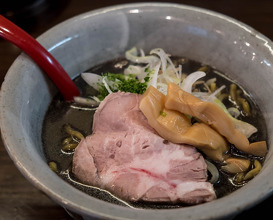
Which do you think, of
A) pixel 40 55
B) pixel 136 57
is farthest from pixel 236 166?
pixel 40 55

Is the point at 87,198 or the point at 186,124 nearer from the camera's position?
the point at 87,198

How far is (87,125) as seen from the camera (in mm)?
1664

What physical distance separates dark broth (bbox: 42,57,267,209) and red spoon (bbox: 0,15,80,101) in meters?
0.07

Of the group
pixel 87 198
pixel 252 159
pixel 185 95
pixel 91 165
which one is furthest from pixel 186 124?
pixel 87 198

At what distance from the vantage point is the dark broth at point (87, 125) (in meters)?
1.38

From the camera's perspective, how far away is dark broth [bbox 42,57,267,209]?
4.51 ft

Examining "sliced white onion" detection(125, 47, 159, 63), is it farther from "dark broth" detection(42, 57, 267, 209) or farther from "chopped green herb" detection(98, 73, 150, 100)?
"chopped green herb" detection(98, 73, 150, 100)

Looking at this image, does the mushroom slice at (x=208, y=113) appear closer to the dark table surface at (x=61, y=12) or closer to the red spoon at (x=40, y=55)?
the red spoon at (x=40, y=55)

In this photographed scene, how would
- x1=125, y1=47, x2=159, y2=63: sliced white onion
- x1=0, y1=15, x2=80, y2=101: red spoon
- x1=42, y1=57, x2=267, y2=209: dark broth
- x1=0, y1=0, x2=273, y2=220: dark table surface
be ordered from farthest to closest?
x1=0, y1=0, x2=273, y2=220: dark table surface → x1=125, y1=47, x2=159, y2=63: sliced white onion → x1=0, y1=15, x2=80, y2=101: red spoon → x1=42, y1=57, x2=267, y2=209: dark broth

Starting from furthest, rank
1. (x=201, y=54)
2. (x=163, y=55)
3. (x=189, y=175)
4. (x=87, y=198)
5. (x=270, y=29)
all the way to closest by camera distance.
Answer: (x=270, y=29) < (x=201, y=54) < (x=163, y=55) < (x=189, y=175) < (x=87, y=198)

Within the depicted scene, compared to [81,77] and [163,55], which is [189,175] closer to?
[163,55]

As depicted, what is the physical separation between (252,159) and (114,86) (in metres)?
0.73

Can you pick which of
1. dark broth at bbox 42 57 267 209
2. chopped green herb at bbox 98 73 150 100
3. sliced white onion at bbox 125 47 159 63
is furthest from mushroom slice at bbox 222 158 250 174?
sliced white onion at bbox 125 47 159 63

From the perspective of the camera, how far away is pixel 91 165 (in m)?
1.40
